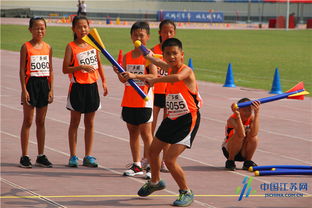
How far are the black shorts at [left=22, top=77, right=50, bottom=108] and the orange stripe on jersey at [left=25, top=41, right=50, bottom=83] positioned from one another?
0.08 meters

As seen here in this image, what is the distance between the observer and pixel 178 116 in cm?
819

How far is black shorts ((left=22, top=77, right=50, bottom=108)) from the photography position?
10.1 metres

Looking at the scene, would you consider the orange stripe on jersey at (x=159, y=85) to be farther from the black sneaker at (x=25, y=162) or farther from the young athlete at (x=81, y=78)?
the black sneaker at (x=25, y=162)

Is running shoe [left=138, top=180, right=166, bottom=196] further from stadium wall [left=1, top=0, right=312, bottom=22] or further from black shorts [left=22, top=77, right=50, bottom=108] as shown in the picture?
stadium wall [left=1, top=0, right=312, bottom=22]

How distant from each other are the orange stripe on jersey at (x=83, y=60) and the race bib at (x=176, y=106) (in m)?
2.23

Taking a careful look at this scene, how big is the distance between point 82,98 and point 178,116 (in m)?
2.34

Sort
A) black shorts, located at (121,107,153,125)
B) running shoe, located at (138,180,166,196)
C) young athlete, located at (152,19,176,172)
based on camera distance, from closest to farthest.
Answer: running shoe, located at (138,180,166,196)
black shorts, located at (121,107,153,125)
young athlete, located at (152,19,176,172)

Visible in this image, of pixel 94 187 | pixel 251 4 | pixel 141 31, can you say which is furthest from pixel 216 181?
pixel 251 4

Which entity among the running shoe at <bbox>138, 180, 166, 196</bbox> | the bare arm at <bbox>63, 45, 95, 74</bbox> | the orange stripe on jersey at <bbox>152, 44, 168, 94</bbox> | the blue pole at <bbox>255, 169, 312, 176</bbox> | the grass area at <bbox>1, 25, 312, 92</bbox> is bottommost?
the grass area at <bbox>1, 25, 312, 92</bbox>

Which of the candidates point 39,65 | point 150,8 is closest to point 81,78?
point 39,65

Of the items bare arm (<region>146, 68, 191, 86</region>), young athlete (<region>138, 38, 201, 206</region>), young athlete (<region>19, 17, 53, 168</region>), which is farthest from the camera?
young athlete (<region>19, 17, 53, 168</region>)

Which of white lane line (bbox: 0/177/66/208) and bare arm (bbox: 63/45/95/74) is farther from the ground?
bare arm (bbox: 63/45/95/74)

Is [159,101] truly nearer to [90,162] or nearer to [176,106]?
[90,162]

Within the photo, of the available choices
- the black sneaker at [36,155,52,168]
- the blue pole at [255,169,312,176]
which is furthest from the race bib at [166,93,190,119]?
the black sneaker at [36,155,52,168]
